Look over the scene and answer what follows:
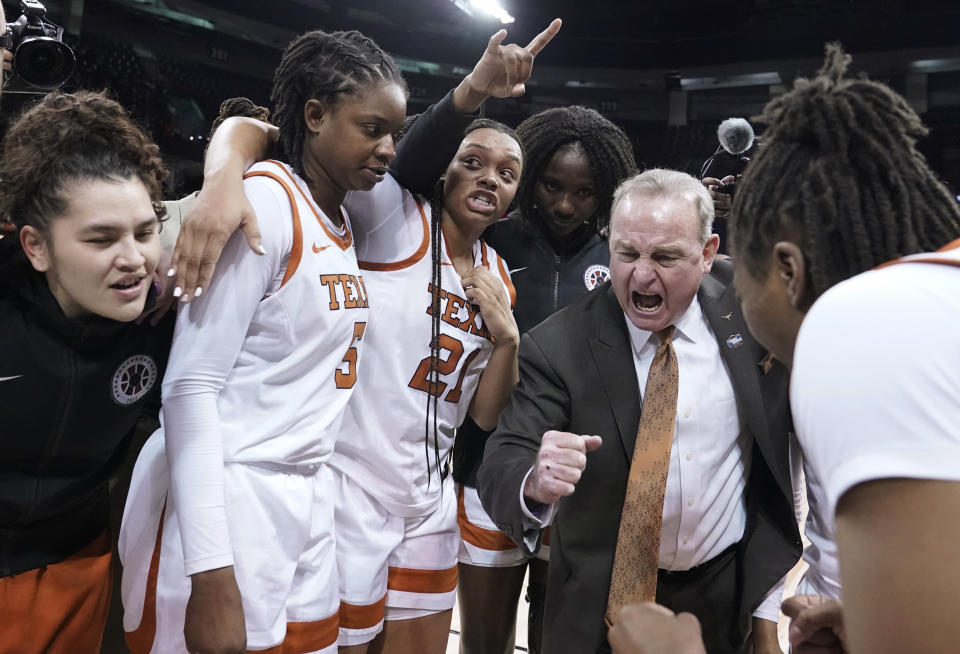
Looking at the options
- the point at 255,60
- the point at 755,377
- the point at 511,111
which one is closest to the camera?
the point at 755,377

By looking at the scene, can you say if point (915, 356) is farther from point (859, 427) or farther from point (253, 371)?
point (253, 371)

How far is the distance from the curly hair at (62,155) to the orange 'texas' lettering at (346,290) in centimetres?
38

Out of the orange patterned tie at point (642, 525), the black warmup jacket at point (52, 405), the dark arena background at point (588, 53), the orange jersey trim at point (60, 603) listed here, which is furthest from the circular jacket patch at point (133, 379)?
the dark arena background at point (588, 53)

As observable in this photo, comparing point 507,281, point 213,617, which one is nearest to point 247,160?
point 507,281

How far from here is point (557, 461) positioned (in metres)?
1.52

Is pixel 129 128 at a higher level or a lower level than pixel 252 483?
higher

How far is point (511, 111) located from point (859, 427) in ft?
44.6

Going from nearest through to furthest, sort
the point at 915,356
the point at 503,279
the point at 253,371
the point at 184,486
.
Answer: the point at 915,356 → the point at 184,486 → the point at 253,371 → the point at 503,279

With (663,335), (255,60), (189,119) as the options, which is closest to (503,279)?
(663,335)

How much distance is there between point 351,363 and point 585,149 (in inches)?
46.3

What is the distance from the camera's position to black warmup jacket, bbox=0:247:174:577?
1497 mm

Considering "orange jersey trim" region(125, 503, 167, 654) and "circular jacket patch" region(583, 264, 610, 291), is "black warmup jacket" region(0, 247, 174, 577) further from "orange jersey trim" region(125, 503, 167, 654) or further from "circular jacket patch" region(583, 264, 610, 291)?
"circular jacket patch" region(583, 264, 610, 291)

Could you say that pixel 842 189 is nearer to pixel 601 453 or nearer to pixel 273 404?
pixel 601 453

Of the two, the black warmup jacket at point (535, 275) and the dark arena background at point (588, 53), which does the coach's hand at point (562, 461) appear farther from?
the dark arena background at point (588, 53)
